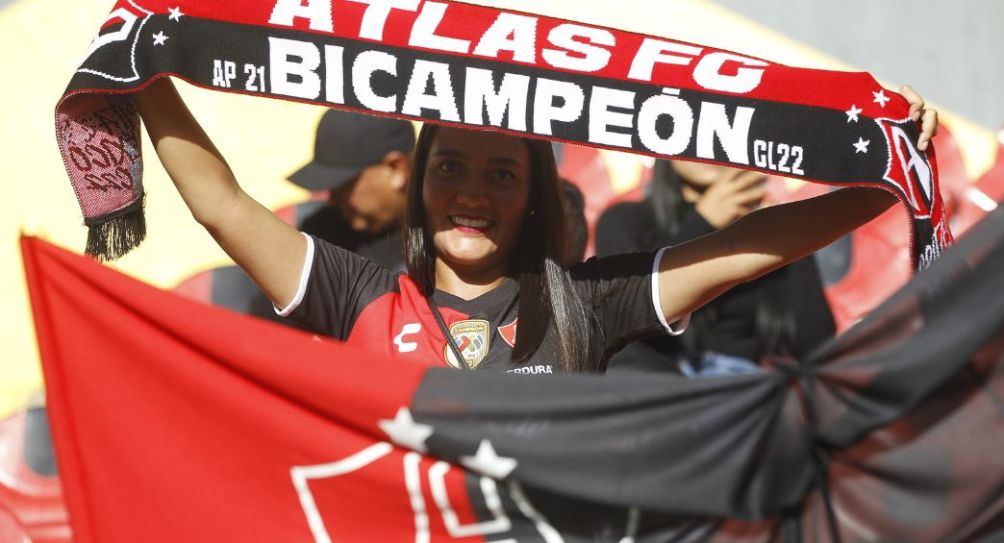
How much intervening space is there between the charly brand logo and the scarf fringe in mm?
247

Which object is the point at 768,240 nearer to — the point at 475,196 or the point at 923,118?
the point at 923,118

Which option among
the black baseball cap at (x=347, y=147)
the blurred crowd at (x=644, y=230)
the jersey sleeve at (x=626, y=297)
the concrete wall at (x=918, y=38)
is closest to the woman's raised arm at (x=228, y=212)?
the jersey sleeve at (x=626, y=297)

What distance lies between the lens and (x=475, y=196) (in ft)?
7.39

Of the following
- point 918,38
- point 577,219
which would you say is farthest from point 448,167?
point 918,38

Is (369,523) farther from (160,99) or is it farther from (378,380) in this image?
(160,99)

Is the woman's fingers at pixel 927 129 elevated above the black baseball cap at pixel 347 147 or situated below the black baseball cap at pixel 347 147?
above

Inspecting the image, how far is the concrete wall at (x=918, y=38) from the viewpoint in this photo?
579cm

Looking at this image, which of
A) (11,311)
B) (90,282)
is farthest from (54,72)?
(90,282)

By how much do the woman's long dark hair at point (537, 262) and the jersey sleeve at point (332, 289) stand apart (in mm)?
91

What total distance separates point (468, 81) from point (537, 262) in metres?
0.35

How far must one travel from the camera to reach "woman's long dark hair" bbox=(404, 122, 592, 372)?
2.18m

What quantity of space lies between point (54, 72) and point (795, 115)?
3916 mm

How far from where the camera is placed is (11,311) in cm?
514

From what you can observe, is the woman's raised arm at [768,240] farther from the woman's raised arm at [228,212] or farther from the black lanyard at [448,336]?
the woman's raised arm at [228,212]
